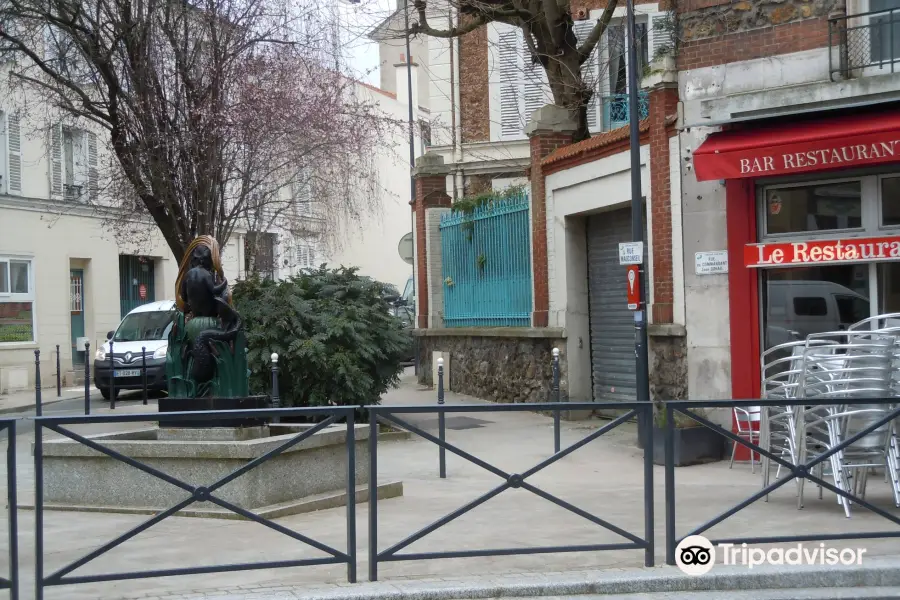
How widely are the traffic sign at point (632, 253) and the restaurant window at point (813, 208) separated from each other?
1369 mm

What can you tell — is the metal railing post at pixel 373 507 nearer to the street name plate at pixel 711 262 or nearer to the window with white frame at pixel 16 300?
the street name plate at pixel 711 262

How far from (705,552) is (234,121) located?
35.0 feet

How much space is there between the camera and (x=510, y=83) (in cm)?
2177

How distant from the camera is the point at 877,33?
10.9 meters

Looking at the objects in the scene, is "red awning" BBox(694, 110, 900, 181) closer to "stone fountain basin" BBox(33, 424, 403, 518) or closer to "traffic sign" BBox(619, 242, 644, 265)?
"traffic sign" BBox(619, 242, 644, 265)

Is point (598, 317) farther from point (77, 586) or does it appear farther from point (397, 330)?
point (77, 586)

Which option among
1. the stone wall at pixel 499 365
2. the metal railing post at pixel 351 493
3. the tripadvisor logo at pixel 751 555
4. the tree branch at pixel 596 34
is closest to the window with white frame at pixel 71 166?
the stone wall at pixel 499 365

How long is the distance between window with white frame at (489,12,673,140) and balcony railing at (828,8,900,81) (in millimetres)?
3734

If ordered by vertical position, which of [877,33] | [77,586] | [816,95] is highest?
[877,33]

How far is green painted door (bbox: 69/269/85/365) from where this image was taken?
2577cm

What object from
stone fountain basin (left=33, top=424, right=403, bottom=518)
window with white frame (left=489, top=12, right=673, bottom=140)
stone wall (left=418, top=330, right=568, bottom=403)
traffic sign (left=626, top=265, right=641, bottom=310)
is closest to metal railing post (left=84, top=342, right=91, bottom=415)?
stone wall (left=418, top=330, right=568, bottom=403)

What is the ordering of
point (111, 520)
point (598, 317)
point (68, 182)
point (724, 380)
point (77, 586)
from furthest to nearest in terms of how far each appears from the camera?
1. point (68, 182)
2. point (598, 317)
3. point (724, 380)
4. point (111, 520)
5. point (77, 586)

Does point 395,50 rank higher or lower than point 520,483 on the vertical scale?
higher

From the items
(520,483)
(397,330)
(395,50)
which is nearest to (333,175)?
(397,330)
